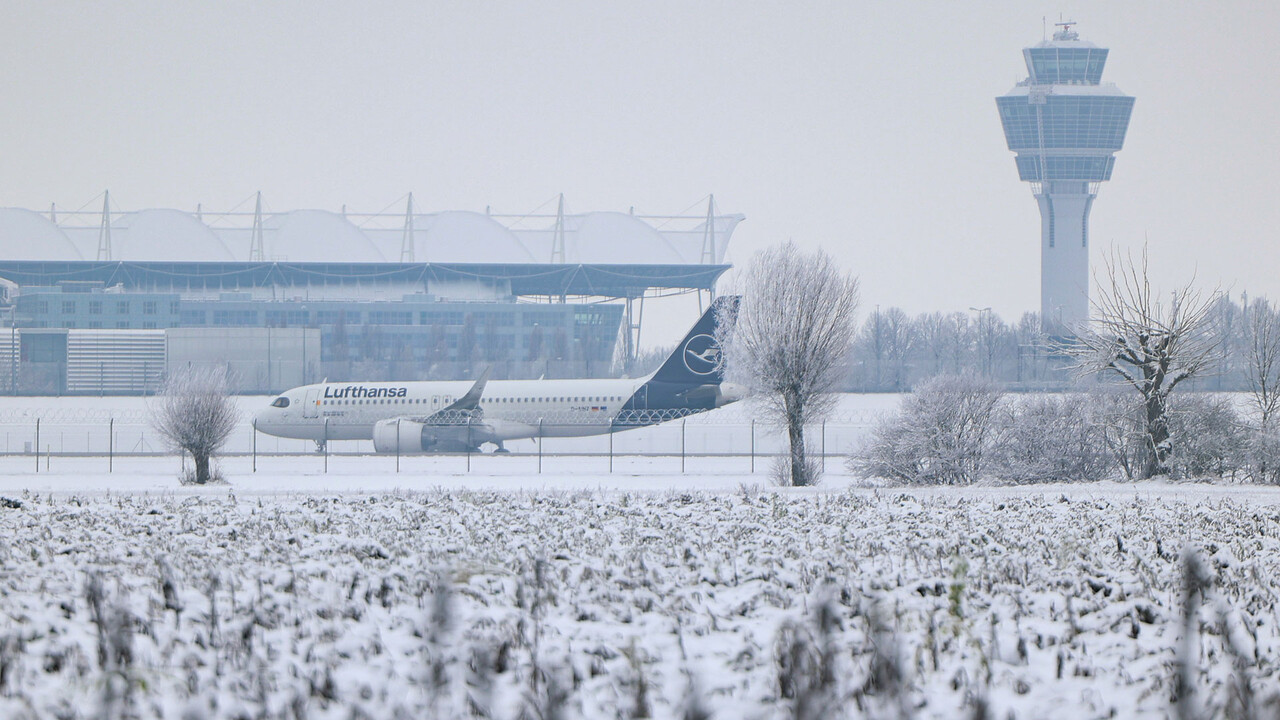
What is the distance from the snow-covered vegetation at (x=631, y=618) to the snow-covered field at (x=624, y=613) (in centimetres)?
3

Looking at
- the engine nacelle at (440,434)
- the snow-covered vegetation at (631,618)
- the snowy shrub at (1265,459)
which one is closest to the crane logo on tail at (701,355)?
the engine nacelle at (440,434)

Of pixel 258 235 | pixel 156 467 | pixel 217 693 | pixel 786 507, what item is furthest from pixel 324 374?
pixel 217 693

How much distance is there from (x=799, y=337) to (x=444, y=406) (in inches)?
667

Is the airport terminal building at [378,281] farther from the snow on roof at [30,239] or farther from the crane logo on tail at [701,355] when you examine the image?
the crane logo on tail at [701,355]

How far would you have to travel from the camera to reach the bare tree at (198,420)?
3078cm

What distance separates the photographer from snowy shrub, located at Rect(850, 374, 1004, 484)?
3081 centimetres

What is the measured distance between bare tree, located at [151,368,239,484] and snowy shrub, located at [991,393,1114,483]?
21534 mm

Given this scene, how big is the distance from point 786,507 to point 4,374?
3885 inches

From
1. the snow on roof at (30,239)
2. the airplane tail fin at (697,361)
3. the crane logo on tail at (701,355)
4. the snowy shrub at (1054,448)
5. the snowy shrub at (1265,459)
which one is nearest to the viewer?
the snowy shrub at (1265,459)

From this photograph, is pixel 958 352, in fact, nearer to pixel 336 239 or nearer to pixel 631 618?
pixel 336 239

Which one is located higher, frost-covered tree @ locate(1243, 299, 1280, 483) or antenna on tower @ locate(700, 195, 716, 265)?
antenna on tower @ locate(700, 195, 716, 265)

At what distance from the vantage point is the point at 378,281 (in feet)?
376

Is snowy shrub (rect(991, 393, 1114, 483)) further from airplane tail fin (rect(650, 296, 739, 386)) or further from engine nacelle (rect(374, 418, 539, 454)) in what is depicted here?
engine nacelle (rect(374, 418, 539, 454))

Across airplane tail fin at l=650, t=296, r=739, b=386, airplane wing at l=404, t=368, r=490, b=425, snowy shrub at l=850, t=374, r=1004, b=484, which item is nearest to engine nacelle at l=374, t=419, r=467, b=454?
airplane wing at l=404, t=368, r=490, b=425
